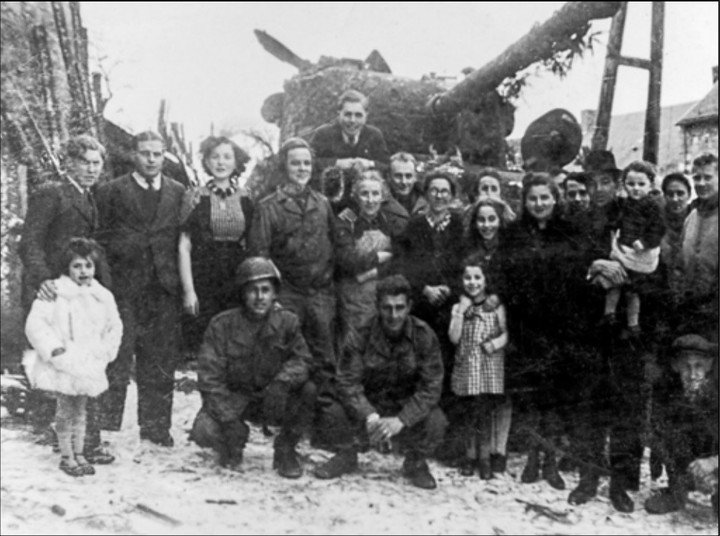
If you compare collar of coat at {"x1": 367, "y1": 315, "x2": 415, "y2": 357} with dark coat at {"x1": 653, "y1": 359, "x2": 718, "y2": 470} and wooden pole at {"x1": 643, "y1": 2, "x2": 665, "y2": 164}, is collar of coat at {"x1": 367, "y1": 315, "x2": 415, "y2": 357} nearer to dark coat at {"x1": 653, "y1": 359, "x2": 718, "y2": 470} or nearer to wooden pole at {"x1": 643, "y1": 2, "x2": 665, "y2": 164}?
dark coat at {"x1": 653, "y1": 359, "x2": 718, "y2": 470}

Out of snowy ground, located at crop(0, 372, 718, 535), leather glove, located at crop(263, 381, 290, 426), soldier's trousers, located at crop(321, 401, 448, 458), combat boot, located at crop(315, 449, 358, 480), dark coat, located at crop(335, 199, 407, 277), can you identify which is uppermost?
dark coat, located at crop(335, 199, 407, 277)

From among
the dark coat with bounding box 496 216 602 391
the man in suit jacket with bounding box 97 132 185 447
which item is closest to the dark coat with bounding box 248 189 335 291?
the man in suit jacket with bounding box 97 132 185 447

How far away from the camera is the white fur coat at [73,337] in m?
3.48

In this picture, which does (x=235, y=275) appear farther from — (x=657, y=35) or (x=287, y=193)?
(x=657, y=35)

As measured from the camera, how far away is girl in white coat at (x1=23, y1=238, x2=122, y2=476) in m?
3.48

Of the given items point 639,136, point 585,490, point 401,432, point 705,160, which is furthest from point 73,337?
point 639,136

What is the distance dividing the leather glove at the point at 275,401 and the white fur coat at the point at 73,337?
0.74m

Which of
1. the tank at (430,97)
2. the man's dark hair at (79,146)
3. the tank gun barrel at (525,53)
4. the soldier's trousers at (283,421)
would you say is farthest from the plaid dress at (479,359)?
the man's dark hair at (79,146)

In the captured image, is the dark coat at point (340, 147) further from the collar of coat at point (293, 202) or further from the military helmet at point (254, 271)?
the military helmet at point (254, 271)

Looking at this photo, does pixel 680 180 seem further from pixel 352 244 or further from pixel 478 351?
pixel 352 244

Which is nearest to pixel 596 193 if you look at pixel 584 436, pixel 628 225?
pixel 628 225

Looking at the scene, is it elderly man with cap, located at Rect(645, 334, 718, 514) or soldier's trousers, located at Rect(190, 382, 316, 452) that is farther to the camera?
elderly man with cap, located at Rect(645, 334, 718, 514)

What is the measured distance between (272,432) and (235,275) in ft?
2.76

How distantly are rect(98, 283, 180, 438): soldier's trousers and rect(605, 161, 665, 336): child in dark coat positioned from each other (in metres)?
2.13
